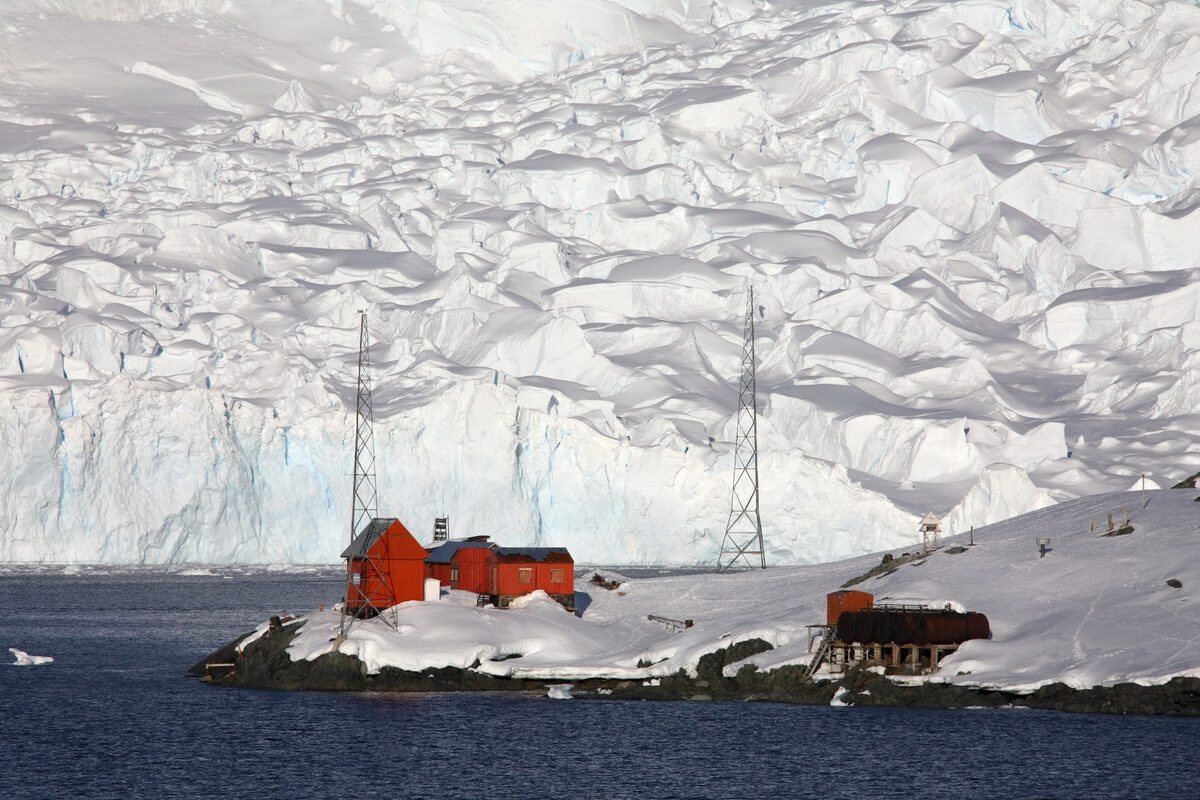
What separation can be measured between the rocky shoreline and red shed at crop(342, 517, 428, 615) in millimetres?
2917

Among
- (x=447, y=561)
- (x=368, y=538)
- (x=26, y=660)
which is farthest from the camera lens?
(x=447, y=561)

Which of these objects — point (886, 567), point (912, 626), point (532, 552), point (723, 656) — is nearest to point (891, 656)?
point (912, 626)

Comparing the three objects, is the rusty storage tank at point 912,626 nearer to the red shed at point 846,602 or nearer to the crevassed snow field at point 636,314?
the red shed at point 846,602

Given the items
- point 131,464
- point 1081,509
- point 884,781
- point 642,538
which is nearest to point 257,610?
point 131,464

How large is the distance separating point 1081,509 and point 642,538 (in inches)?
1724

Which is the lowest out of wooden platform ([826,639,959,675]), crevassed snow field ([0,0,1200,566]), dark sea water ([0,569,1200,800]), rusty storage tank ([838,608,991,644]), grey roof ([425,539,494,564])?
dark sea water ([0,569,1200,800])

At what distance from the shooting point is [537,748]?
44.8m

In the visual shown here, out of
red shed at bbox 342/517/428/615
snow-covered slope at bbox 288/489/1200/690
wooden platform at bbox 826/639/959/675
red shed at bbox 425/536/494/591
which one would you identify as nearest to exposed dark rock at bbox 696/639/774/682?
snow-covered slope at bbox 288/489/1200/690

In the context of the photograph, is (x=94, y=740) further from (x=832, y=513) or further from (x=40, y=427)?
(x=832, y=513)

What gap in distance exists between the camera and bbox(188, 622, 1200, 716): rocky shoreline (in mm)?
46281

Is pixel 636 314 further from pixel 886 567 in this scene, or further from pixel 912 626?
pixel 912 626

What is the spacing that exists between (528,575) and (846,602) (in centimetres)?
1414

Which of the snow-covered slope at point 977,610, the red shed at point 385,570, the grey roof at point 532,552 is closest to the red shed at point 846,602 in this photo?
the snow-covered slope at point 977,610

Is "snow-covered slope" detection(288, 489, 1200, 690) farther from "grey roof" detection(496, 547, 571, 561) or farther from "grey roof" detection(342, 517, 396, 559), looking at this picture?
"grey roof" detection(342, 517, 396, 559)
